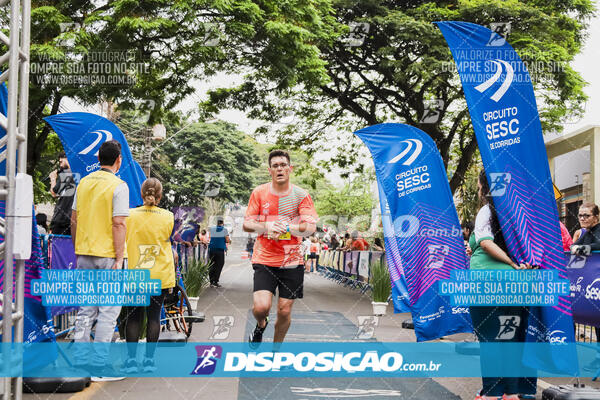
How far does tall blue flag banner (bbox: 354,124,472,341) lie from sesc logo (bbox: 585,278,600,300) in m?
1.55

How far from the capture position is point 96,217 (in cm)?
556

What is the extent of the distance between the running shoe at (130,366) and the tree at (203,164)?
32.0 meters

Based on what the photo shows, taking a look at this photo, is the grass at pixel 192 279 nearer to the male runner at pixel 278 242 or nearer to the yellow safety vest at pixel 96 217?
the male runner at pixel 278 242

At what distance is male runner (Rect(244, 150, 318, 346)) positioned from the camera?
5.94 metres

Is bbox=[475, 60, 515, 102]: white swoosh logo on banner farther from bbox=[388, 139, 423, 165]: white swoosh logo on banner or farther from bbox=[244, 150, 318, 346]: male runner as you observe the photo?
bbox=[388, 139, 423, 165]: white swoosh logo on banner

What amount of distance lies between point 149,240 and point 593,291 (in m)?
4.11

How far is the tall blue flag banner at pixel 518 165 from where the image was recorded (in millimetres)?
5156

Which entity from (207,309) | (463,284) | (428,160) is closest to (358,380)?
(463,284)

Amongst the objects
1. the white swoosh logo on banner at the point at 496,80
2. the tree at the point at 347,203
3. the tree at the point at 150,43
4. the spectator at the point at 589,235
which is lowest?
the tree at the point at 347,203

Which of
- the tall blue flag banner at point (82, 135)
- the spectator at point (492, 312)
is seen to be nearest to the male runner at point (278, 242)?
the spectator at point (492, 312)

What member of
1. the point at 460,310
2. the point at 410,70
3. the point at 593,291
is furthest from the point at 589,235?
the point at 410,70

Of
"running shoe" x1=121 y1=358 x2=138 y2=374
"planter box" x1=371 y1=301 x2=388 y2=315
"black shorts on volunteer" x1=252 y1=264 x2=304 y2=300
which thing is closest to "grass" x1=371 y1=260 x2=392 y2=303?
"planter box" x1=371 y1=301 x2=388 y2=315

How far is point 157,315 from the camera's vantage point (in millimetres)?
6152

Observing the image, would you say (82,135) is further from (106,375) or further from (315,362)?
(315,362)
